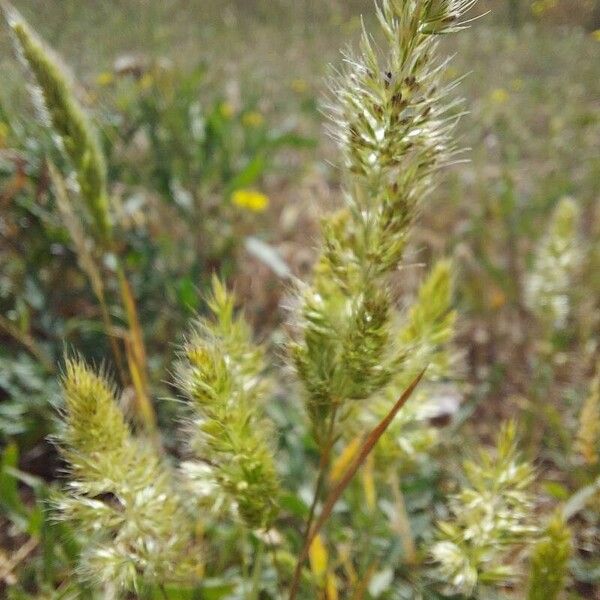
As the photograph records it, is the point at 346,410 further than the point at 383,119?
Yes

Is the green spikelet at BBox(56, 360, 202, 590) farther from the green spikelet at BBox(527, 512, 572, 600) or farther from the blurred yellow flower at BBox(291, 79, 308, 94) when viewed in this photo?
the blurred yellow flower at BBox(291, 79, 308, 94)

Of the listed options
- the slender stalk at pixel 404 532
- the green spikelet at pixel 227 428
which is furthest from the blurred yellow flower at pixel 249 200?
the green spikelet at pixel 227 428

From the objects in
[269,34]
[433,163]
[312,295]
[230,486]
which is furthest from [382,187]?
[269,34]

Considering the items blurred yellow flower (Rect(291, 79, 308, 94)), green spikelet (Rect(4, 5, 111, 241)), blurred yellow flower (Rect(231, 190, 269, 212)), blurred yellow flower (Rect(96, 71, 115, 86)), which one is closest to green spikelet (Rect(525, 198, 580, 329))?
blurred yellow flower (Rect(231, 190, 269, 212))

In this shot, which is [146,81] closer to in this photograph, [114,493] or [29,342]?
[29,342]

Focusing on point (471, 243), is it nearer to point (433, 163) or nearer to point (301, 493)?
point (301, 493)
